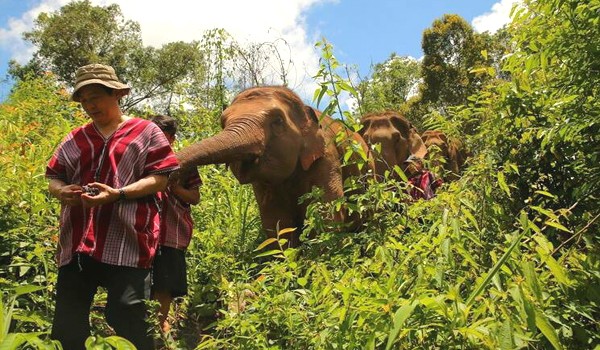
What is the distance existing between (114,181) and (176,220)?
3.98ft

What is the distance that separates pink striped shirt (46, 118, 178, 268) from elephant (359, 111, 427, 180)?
506 centimetres

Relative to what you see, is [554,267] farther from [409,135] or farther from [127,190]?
[409,135]

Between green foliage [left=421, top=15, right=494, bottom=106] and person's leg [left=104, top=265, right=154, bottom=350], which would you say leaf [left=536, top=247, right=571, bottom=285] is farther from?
green foliage [left=421, top=15, right=494, bottom=106]

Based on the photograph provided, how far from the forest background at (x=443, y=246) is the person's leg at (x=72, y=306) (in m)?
0.09

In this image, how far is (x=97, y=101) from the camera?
9.53 feet

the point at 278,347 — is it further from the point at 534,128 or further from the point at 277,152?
the point at 277,152

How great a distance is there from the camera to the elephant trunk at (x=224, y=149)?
162 inches

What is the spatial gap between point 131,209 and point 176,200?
1.24m

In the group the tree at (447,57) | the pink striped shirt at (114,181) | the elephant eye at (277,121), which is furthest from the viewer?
the tree at (447,57)

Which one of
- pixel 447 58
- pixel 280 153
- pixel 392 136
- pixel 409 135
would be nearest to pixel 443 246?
pixel 280 153

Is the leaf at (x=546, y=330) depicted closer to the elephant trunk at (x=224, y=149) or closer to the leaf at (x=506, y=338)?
the leaf at (x=506, y=338)

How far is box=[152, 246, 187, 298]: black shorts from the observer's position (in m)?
3.75

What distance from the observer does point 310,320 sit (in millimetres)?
2475

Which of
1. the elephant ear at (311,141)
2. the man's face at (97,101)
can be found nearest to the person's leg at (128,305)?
the man's face at (97,101)
